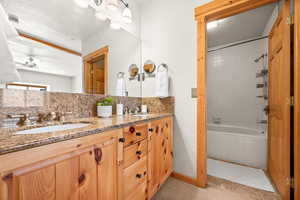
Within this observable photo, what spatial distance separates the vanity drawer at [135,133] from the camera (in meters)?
0.88

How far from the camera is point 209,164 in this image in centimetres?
198

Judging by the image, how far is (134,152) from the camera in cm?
95

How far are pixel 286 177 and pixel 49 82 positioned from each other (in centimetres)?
229

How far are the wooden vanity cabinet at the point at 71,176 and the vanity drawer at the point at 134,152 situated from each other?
4.3 inches

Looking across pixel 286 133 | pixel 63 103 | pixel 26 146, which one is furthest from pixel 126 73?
pixel 286 133

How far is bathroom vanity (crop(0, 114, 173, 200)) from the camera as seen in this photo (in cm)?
41

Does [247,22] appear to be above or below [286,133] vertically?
above

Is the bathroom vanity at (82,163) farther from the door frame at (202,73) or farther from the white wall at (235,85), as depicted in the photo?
the white wall at (235,85)

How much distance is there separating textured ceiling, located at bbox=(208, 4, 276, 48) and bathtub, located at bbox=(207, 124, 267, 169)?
1.81m

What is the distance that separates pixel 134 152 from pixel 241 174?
1657mm

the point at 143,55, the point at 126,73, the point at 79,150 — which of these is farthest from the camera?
the point at 143,55

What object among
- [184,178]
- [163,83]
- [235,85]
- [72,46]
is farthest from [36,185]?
[235,85]

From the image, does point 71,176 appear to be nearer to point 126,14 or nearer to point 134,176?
point 134,176

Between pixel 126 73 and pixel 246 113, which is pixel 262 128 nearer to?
pixel 246 113
